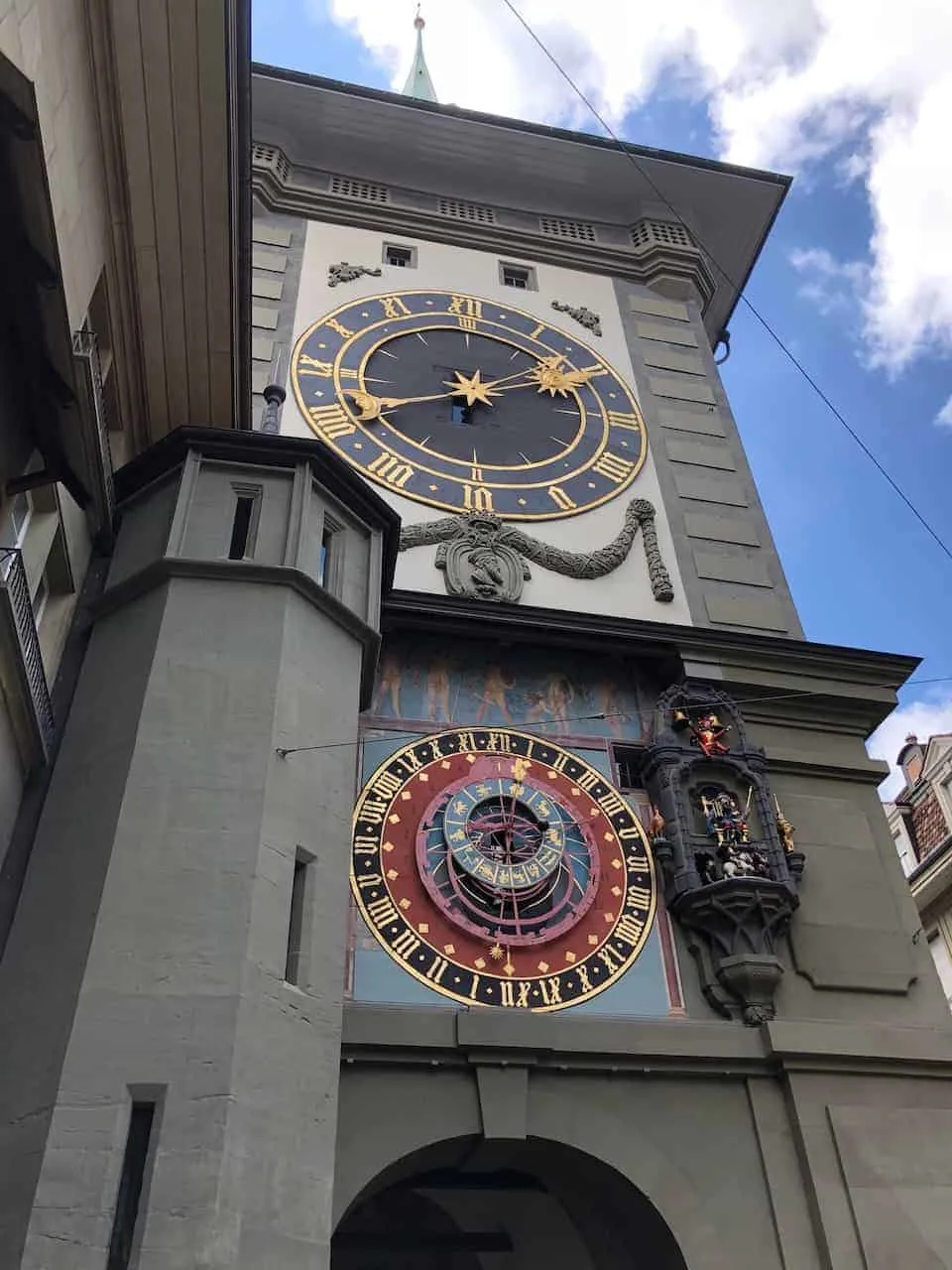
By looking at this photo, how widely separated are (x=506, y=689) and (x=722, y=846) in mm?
2357

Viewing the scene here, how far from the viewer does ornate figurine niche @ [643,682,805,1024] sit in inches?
333

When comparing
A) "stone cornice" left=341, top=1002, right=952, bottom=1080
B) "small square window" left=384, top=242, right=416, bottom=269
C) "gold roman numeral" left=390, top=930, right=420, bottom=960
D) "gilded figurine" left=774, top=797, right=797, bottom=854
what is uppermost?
"small square window" left=384, top=242, right=416, bottom=269

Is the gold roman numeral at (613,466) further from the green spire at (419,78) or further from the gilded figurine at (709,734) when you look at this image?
the green spire at (419,78)

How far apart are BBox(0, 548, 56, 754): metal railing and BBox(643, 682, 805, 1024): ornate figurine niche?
4.84 meters

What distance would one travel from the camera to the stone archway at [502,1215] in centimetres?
759

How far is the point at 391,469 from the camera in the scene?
39.0 feet

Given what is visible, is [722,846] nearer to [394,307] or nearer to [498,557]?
[498,557]

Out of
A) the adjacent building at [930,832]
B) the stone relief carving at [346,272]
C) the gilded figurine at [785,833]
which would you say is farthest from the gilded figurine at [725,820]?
the adjacent building at [930,832]

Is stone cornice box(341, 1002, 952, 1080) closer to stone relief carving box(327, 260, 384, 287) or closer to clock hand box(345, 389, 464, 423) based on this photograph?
clock hand box(345, 389, 464, 423)

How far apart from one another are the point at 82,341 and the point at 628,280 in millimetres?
10615

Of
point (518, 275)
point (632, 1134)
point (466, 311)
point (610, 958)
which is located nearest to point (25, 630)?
point (610, 958)

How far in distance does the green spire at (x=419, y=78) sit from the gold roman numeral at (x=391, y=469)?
17.8 metres

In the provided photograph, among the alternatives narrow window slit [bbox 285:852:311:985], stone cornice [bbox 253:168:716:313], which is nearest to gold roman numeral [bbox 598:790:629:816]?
narrow window slit [bbox 285:852:311:985]

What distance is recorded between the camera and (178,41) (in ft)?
25.3
